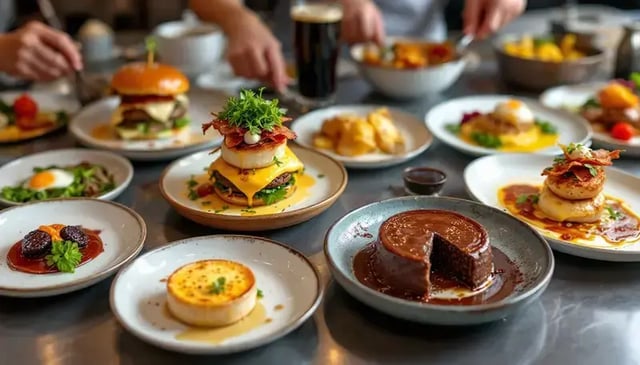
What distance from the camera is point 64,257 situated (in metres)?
1.87

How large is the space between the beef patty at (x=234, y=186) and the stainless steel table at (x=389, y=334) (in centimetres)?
30

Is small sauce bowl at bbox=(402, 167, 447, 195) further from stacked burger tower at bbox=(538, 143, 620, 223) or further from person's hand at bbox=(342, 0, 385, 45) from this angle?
person's hand at bbox=(342, 0, 385, 45)

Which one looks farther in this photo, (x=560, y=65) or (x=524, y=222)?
(x=560, y=65)

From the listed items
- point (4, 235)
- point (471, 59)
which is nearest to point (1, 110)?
point (4, 235)

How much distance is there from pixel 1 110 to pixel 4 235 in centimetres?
116

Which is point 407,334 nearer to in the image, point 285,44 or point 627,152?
point 627,152

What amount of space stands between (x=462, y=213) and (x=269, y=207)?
2.06 ft

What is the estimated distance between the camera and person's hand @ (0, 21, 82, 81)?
2.89 m

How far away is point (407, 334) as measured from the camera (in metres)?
1.73

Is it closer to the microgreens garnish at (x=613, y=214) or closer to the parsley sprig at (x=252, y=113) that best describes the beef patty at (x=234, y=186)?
the parsley sprig at (x=252, y=113)

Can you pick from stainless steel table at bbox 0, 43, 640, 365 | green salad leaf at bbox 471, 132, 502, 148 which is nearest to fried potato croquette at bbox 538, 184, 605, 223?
stainless steel table at bbox 0, 43, 640, 365

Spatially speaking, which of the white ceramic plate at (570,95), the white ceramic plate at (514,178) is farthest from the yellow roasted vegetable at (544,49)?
the white ceramic plate at (514,178)

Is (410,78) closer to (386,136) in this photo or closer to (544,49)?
(386,136)

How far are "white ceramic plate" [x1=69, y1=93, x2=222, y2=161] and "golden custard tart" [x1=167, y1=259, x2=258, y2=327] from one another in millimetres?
956
